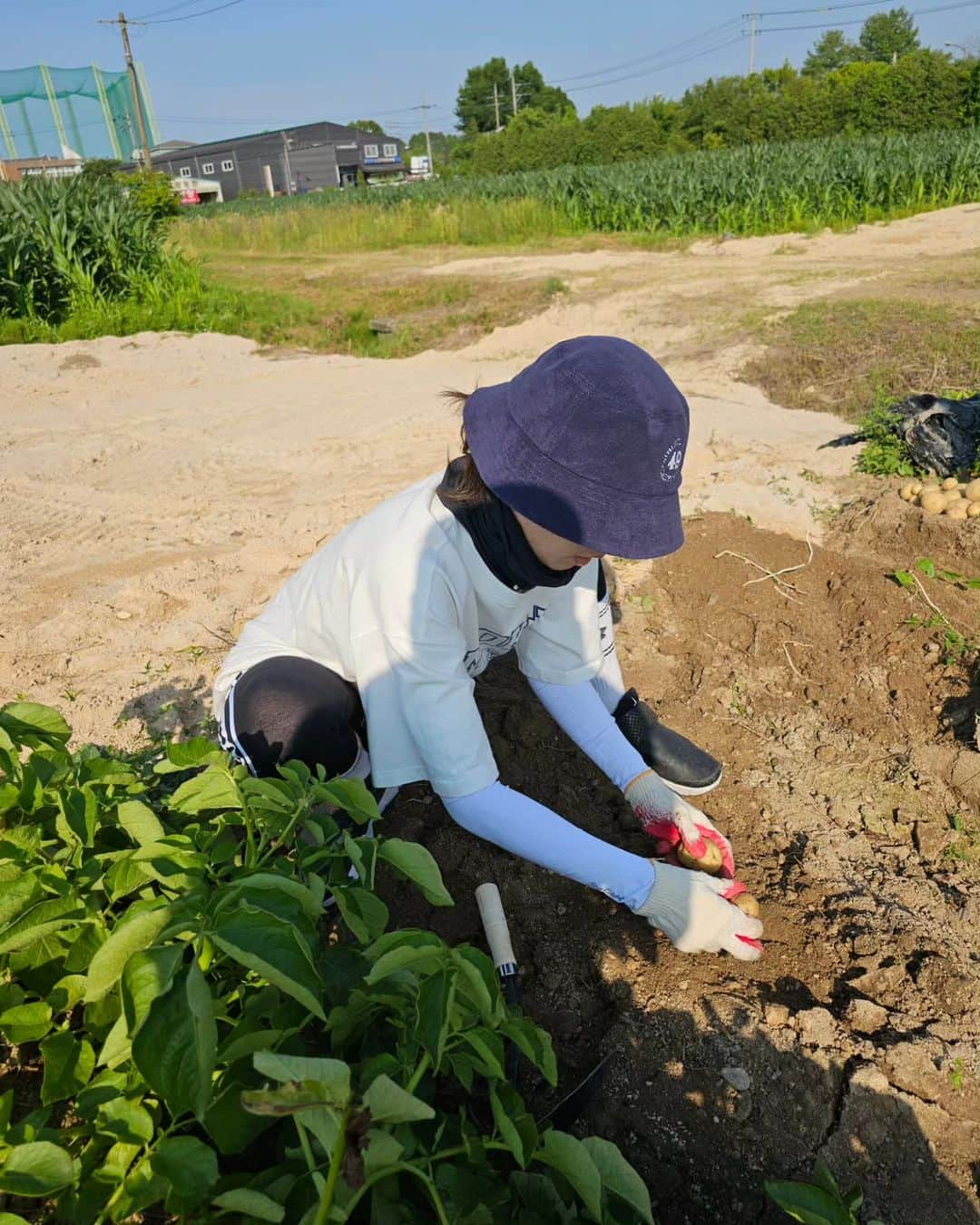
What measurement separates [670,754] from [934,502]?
6.24 ft

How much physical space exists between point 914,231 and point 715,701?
11.4 meters

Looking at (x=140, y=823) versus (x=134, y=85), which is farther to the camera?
(x=134, y=85)

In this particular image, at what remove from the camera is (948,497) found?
3.49 meters

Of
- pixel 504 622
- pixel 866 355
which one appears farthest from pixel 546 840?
pixel 866 355

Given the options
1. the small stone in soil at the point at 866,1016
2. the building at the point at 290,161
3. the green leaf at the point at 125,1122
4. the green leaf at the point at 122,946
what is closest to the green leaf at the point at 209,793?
the green leaf at the point at 122,946

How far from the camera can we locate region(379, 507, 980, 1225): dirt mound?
5.19 feet

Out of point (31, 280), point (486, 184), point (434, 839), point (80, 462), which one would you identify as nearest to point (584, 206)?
point (486, 184)

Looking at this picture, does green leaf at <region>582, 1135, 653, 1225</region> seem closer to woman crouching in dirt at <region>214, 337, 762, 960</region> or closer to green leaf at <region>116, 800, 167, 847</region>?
green leaf at <region>116, 800, 167, 847</region>

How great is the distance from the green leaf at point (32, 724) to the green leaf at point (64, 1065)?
0.49 metres

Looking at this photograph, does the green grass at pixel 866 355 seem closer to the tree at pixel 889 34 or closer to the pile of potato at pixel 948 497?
the pile of potato at pixel 948 497

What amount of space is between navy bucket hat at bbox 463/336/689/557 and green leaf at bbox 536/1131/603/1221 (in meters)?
0.93

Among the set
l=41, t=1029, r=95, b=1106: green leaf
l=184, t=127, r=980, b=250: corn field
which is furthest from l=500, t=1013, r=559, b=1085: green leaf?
l=184, t=127, r=980, b=250: corn field

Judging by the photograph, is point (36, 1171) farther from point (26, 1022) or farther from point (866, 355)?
point (866, 355)

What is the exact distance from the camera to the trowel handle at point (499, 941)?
5.57ft
